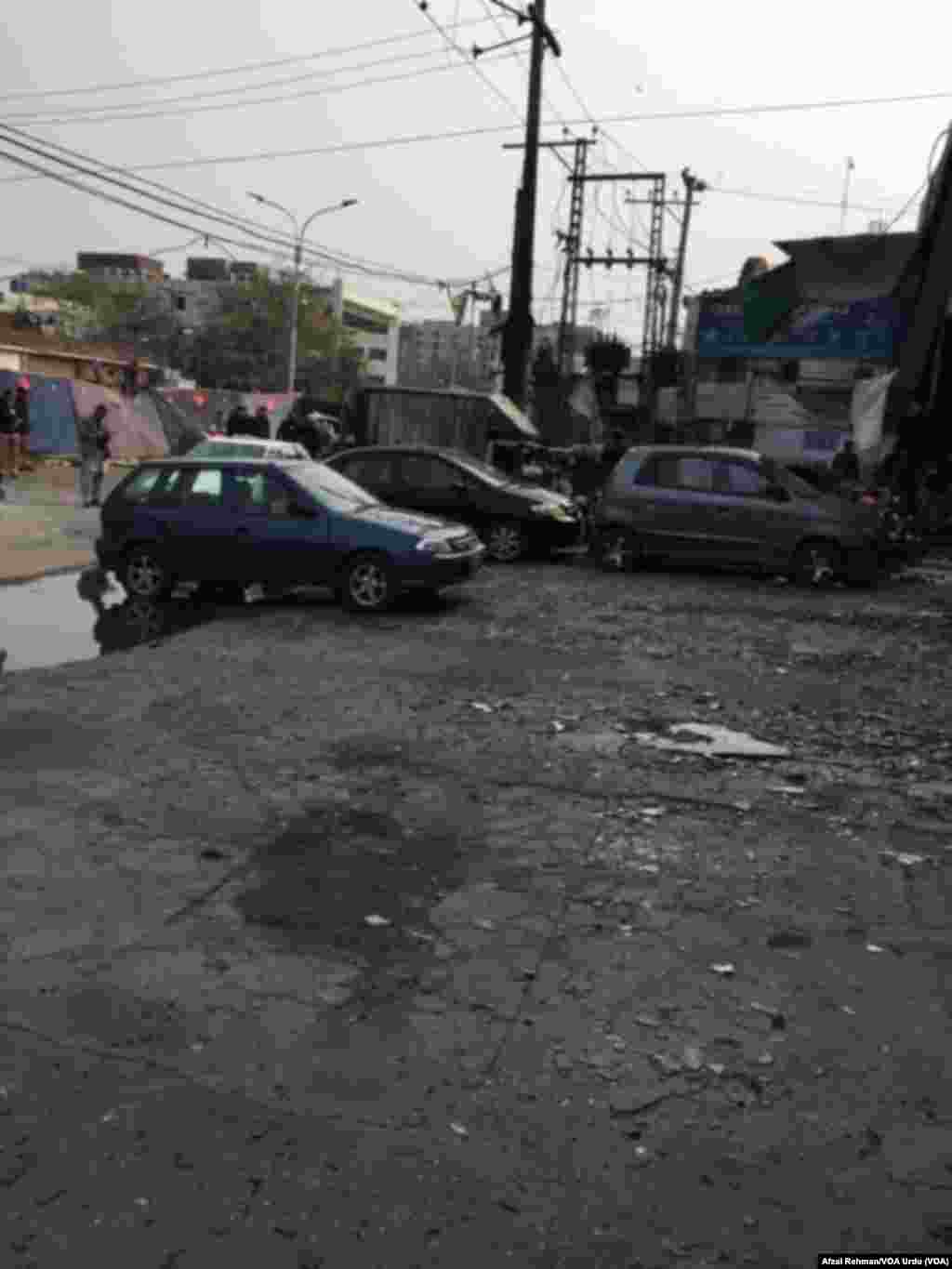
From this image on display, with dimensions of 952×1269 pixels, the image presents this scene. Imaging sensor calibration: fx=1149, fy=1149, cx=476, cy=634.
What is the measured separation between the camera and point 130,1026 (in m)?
3.74

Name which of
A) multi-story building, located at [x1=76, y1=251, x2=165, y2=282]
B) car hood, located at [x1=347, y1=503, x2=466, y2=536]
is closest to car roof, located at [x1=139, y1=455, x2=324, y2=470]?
car hood, located at [x1=347, y1=503, x2=466, y2=536]

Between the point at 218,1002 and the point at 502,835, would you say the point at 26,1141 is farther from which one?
the point at 502,835

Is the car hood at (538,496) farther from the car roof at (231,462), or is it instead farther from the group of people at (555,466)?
the car roof at (231,462)

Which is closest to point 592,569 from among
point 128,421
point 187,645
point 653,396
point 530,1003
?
point 187,645

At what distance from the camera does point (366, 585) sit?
1181cm

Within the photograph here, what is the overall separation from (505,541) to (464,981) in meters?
12.3

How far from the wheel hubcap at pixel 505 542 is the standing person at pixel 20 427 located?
13.7 meters

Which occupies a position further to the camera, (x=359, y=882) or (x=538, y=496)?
(x=538, y=496)

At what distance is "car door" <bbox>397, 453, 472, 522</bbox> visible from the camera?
1578 centimetres

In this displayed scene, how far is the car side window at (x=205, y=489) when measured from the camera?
39.6 feet

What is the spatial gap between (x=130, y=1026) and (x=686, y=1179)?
183 cm

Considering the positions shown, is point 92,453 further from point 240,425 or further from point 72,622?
point 72,622

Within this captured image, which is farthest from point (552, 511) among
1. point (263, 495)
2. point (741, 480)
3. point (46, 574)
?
point (46, 574)

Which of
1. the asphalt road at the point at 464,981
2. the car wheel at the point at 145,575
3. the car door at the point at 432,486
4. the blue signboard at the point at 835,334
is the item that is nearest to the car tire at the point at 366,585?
the car wheel at the point at 145,575
